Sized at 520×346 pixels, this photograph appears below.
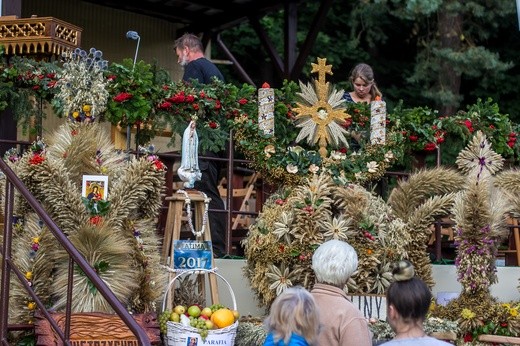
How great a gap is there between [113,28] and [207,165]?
711 centimetres

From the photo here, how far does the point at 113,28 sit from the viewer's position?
15.7m

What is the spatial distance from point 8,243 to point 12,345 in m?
0.70

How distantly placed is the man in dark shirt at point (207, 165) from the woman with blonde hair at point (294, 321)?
141 inches

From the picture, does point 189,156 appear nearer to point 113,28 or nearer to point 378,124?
point 378,124

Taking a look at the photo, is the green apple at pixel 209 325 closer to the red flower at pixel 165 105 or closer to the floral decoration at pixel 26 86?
the red flower at pixel 165 105

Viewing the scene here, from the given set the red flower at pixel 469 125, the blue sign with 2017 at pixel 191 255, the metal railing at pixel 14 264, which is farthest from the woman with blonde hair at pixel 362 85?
the metal railing at pixel 14 264

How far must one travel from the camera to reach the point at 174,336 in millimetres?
7125

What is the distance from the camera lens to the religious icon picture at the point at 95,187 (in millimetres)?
7387

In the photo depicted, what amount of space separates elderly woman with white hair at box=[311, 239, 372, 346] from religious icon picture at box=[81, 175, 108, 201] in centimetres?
208

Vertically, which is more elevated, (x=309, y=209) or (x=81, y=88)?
(x=81, y=88)

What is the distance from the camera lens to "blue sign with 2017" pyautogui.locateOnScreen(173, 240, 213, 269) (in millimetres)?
7578

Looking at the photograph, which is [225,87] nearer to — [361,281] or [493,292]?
[361,281]

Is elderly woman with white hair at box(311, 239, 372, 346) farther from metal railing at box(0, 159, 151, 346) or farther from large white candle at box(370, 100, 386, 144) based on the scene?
large white candle at box(370, 100, 386, 144)

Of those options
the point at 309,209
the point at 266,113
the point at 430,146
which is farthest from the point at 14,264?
the point at 430,146
